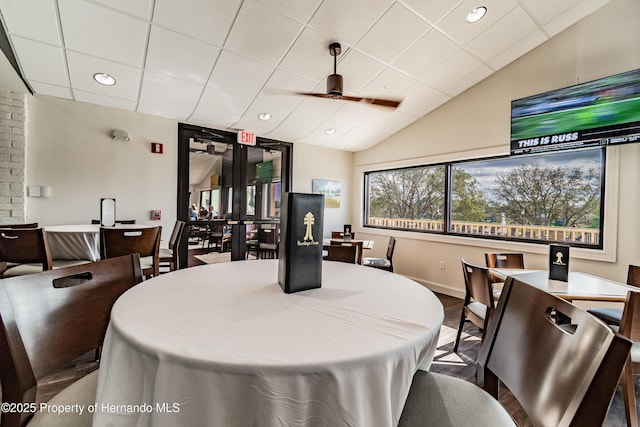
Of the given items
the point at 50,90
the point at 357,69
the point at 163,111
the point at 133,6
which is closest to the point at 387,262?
the point at 357,69

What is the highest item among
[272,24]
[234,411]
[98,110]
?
[272,24]

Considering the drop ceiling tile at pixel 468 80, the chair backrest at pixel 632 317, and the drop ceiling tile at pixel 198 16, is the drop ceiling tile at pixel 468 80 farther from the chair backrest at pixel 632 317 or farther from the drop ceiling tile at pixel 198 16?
the chair backrest at pixel 632 317

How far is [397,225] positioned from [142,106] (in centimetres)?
420

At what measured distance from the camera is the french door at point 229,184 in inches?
159

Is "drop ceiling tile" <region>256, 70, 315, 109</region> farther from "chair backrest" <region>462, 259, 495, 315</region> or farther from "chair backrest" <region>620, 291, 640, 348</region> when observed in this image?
"chair backrest" <region>620, 291, 640, 348</region>

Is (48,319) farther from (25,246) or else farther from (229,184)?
(229,184)

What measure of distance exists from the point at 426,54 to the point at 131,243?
3496 mm

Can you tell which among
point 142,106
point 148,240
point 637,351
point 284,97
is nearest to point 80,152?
point 142,106

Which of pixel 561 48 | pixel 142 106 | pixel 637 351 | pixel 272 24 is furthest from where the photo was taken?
pixel 142 106

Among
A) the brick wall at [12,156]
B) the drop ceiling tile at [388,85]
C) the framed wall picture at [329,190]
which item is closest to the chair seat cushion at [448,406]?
the drop ceiling tile at [388,85]

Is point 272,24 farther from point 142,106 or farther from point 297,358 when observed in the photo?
point 297,358

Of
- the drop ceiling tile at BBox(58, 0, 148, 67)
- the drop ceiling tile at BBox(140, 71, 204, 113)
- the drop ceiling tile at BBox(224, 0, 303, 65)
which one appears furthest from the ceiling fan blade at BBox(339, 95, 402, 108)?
the drop ceiling tile at BBox(58, 0, 148, 67)

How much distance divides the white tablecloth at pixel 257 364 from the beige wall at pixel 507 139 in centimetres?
322

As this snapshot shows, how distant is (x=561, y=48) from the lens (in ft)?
10.4
